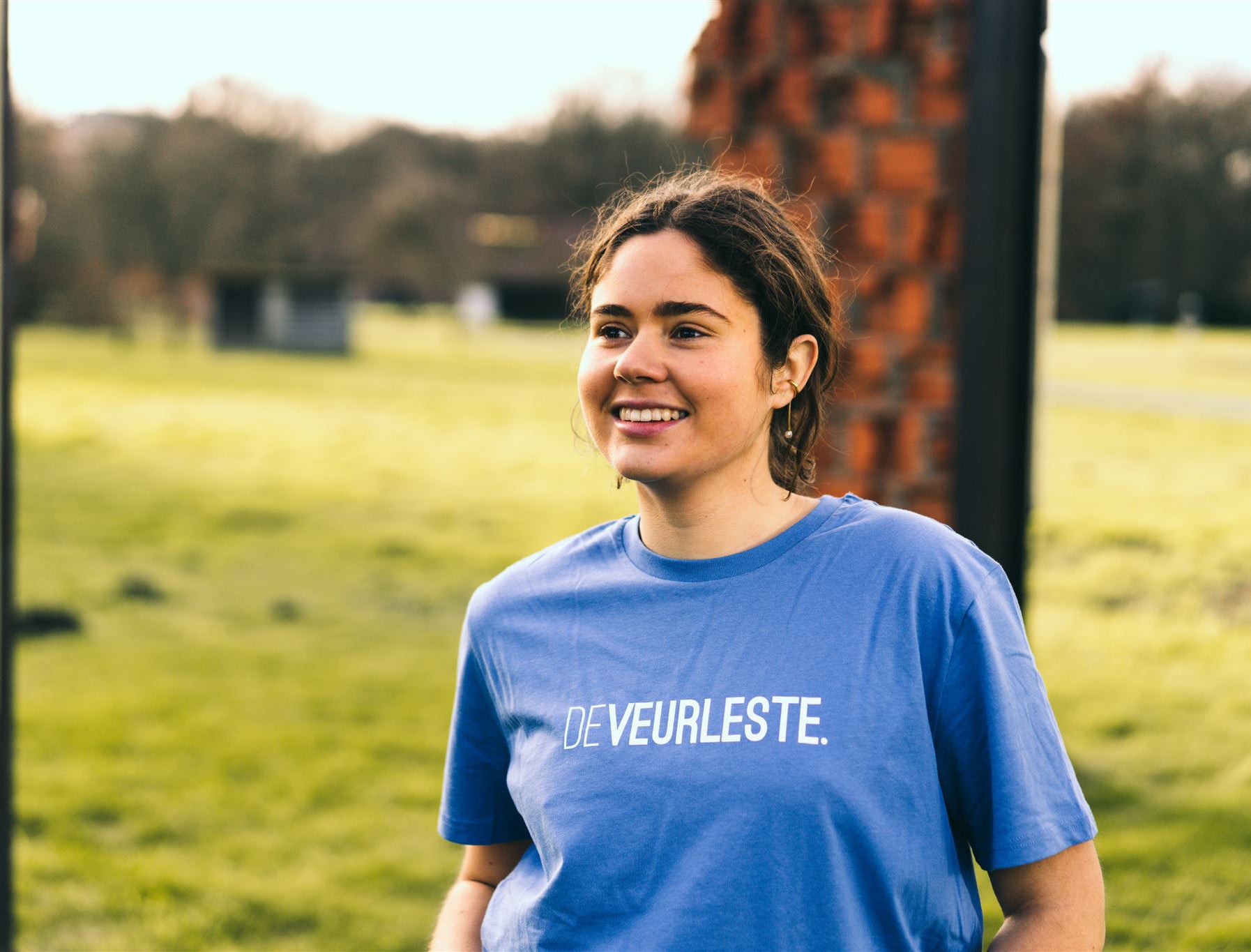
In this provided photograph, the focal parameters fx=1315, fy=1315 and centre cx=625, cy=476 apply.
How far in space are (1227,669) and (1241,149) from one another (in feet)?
6.63

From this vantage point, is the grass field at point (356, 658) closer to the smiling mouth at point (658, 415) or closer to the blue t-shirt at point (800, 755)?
the smiling mouth at point (658, 415)

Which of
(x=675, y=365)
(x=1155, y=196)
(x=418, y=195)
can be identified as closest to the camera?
(x=675, y=365)

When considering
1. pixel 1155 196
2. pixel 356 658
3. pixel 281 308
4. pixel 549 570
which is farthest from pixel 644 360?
pixel 281 308

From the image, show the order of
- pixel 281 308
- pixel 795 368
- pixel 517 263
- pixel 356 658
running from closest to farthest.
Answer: pixel 795 368 < pixel 356 658 < pixel 281 308 < pixel 517 263

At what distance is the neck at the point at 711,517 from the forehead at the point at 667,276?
22cm

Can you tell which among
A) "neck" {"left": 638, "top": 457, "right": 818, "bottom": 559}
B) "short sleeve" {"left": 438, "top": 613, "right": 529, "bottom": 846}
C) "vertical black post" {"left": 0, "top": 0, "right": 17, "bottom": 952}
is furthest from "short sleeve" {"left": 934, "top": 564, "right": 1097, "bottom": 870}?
"vertical black post" {"left": 0, "top": 0, "right": 17, "bottom": 952}

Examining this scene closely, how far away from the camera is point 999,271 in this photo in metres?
2.91

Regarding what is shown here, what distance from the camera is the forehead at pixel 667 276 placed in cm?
153

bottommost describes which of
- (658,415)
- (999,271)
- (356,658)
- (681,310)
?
(356,658)

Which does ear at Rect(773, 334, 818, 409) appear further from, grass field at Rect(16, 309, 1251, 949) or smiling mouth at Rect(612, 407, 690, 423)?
grass field at Rect(16, 309, 1251, 949)

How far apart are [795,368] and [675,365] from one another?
203mm

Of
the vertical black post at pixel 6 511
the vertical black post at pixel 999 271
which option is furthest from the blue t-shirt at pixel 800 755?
the vertical black post at pixel 6 511

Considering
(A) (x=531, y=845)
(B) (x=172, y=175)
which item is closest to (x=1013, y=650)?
(A) (x=531, y=845)

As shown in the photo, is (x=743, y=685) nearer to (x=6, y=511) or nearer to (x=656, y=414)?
(x=656, y=414)
